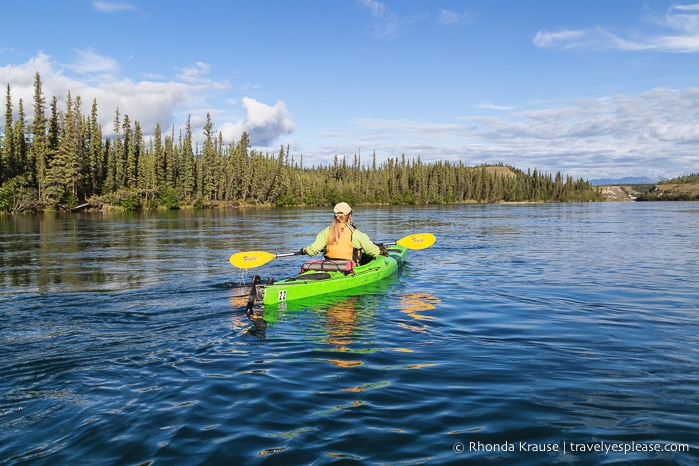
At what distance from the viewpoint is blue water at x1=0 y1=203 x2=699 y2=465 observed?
486 cm

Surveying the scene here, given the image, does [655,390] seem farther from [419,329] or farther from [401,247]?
[401,247]

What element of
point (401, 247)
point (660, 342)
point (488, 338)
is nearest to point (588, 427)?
point (488, 338)

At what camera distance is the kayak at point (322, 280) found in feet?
35.4

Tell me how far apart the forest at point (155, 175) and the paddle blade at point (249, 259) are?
53.8m

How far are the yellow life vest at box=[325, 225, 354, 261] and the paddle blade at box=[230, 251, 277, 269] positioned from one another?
1.56 metres

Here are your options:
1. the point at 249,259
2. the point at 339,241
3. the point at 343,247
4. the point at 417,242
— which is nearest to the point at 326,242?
the point at 339,241

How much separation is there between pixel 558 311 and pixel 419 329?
11.3 ft

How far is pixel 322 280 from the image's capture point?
12.0 meters

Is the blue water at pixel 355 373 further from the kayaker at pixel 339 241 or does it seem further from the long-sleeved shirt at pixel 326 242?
the kayaker at pixel 339 241

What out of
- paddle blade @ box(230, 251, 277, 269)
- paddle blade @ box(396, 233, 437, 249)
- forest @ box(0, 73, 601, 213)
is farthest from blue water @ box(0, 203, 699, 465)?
forest @ box(0, 73, 601, 213)

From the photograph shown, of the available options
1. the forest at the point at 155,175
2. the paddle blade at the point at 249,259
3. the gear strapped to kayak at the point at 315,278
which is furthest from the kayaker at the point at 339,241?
the forest at the point at 155,175

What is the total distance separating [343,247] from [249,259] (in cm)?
255

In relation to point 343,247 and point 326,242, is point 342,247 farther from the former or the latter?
point 326,242

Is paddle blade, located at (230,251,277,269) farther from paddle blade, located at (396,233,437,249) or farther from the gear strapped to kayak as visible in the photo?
paddle blade, located at (396,233,437,249)
